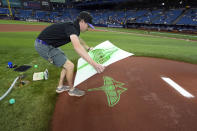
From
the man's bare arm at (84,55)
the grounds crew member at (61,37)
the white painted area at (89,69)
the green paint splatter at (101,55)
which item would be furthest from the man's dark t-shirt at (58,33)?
the white painted area at (89,69)

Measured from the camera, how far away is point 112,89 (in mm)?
3021

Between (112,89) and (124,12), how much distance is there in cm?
4291

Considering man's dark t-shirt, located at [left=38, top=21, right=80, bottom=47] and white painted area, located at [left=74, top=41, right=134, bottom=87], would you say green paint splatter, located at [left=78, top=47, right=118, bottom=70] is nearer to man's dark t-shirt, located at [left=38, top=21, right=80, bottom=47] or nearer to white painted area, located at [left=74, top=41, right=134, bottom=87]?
white painted area, located at [left=74, top=41, right=134, bottom=87]

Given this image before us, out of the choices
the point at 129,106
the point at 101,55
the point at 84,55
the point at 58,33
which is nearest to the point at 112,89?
the point at 129,106

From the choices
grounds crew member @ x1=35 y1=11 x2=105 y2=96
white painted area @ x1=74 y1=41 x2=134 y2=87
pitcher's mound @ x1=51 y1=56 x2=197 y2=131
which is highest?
grounds crew member @ x1=35 y1=11 x2=105 y2=96

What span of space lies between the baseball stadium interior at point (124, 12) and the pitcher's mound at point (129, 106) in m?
28.4

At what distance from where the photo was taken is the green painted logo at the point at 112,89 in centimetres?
261

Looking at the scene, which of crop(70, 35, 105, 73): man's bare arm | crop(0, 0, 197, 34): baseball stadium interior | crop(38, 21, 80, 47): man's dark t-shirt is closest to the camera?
crop(70, 35, 105, 73): man's bare arm

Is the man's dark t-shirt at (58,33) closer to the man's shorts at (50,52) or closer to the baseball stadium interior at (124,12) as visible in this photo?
the man's shorts at (50,52)

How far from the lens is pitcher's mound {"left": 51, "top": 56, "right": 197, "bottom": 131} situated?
78.1 inches

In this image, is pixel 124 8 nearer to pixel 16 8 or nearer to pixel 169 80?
pixel 16 8

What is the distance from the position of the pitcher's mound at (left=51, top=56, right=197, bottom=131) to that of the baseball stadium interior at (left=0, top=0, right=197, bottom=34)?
2845 centimetres

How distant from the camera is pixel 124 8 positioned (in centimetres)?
4125

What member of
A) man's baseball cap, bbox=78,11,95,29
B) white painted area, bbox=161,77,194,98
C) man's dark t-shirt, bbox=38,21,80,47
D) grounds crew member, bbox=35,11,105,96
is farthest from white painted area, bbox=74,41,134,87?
white painted area, bbox=161,77,194,98
